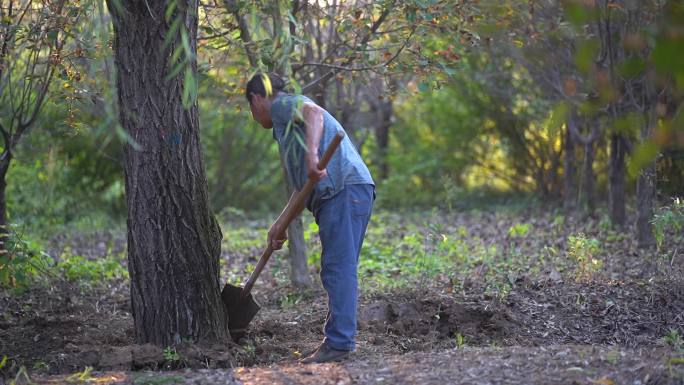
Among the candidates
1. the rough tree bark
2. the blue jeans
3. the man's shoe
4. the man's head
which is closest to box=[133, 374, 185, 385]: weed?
the man's shoe

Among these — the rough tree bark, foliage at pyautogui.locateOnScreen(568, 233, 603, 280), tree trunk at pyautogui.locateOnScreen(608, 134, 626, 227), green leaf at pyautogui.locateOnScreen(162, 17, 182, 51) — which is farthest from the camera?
tree trunk at pyautogui.locateOnScreen(608, 134, 626, 227)

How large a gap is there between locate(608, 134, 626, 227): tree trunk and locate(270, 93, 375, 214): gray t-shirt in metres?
4.98

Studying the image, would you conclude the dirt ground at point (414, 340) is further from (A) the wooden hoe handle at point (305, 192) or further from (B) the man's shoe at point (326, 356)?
(A) the wooden hoe handle at point (305, 192)

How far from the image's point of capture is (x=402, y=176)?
1328 cm

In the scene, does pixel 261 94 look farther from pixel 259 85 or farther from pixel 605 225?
pixel 605 225

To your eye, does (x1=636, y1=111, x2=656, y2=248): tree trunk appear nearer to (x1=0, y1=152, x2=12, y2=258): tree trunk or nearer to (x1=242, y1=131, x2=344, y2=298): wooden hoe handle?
(x1=242, y1=131, x2=344, y2=298): wooden hoe handle

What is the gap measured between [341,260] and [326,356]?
0.54m

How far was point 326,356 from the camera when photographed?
4305 millimetres

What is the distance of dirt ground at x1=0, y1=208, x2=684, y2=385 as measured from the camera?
3.72m

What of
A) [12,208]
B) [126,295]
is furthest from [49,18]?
[12,208]

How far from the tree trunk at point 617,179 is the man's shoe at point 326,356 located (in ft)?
17.1

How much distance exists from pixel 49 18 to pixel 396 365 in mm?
3184

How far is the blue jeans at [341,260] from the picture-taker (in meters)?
→ 4.27

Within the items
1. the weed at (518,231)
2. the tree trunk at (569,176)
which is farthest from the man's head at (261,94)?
the tree trunk at (569,176)
